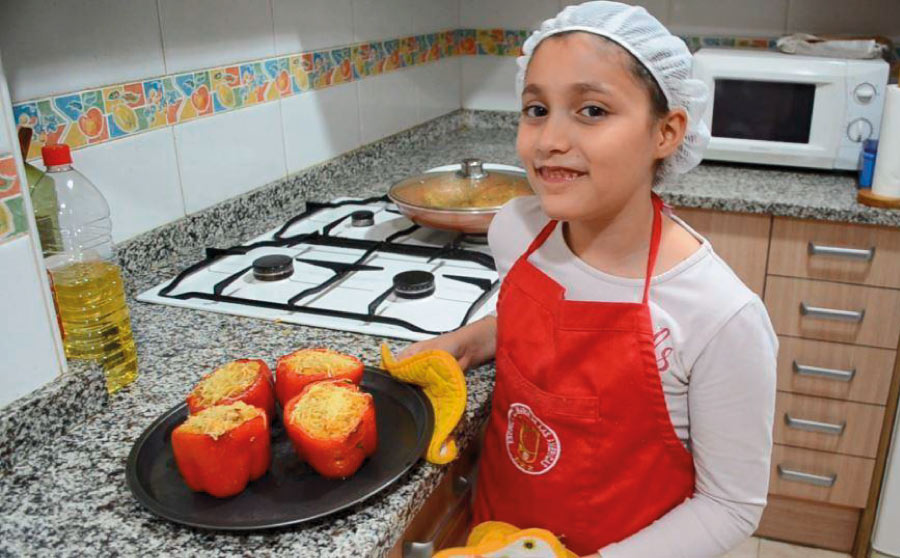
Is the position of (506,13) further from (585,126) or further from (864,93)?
(585,126)

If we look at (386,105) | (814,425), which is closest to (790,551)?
(814,425)

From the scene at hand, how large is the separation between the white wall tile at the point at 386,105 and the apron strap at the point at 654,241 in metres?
1.21

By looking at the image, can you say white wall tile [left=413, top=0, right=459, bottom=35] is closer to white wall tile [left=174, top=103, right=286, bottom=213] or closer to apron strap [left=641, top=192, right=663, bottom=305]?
white wall tile [left=174, top=103, right=286, bottom=213]

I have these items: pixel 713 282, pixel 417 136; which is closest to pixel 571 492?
pixel 713 282

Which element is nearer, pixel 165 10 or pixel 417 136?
pixel 165 10

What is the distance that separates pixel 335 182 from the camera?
1.83 metres

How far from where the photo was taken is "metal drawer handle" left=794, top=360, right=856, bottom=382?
5.79 ft

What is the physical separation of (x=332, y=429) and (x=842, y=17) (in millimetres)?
2037

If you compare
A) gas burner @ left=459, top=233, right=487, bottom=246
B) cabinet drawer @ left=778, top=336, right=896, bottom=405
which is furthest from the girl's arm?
cabinet drawer @ left=778, top=336, right=896, bottom=405

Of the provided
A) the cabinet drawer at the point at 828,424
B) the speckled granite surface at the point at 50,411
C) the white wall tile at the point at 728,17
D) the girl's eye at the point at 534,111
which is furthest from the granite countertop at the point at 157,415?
the white wall tile at the point at 728,17

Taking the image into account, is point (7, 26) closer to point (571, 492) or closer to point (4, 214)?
point (4, 214)

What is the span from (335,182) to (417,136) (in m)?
0.49

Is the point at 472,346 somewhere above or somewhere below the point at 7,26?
below

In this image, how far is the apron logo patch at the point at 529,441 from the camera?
888 millimetres
